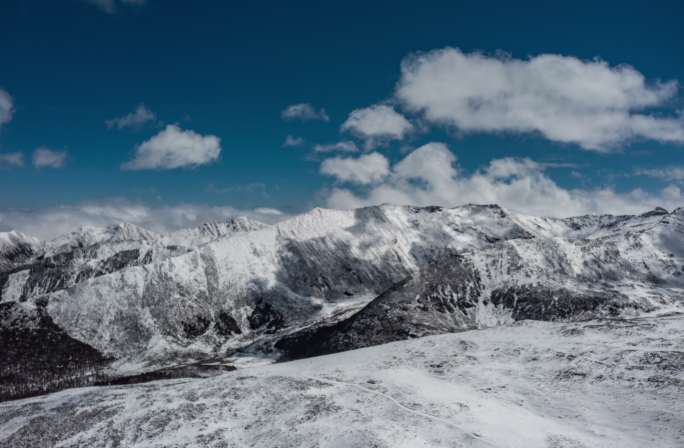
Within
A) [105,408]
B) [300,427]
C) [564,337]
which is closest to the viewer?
[300,427]

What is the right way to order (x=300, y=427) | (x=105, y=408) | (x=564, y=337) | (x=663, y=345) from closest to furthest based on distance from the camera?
(x=300, y=427), (x=105, y=408), (x=663, y=345), (x=564, y=337)

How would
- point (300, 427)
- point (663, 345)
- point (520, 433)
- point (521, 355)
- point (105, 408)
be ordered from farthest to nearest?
1. point (521, 355)
2. point (663, 345)
3. point (105, 408)
4. point (300, 427)
5. point (520, 433)

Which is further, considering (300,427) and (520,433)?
(300,427)

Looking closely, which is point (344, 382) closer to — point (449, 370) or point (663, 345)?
point (449, 370)

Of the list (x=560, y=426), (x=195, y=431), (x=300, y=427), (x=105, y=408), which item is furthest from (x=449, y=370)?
(x=105, y=408)

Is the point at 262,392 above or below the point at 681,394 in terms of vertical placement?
above

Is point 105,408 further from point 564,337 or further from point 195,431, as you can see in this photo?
point 564,337

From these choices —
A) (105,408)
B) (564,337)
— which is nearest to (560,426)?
(564,337)
